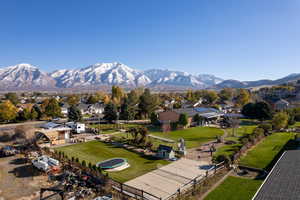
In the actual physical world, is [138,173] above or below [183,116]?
below

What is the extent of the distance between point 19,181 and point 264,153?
33.3 meters

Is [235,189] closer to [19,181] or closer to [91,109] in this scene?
[19,181]

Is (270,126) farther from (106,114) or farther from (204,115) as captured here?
(106,114)

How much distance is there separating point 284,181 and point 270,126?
3083 centimetres

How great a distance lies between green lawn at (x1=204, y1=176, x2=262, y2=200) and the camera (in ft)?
52.9

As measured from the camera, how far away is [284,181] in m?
13.3

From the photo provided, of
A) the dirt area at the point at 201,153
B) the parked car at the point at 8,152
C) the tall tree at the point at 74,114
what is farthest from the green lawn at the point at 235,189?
the tall tree at the point at 74,114

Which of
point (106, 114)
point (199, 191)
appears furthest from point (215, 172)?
point (106, 114)

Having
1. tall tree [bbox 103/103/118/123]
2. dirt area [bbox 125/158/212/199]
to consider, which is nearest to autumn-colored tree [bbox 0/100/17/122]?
tall tree [bbox 103/103/118/123]

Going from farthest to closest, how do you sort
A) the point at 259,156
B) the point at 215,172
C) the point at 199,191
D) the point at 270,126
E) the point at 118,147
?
the point at 270,126 < the point at 118,147 < the point at 259,156 < the point at 215,172 < the point at 199,191

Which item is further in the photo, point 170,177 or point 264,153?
point 264,153

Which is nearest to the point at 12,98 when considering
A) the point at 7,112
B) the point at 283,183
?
the point at 7,112

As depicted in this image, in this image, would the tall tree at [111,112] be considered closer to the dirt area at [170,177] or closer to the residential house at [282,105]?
the dirt area at [170,177]

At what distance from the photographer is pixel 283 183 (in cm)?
1303
